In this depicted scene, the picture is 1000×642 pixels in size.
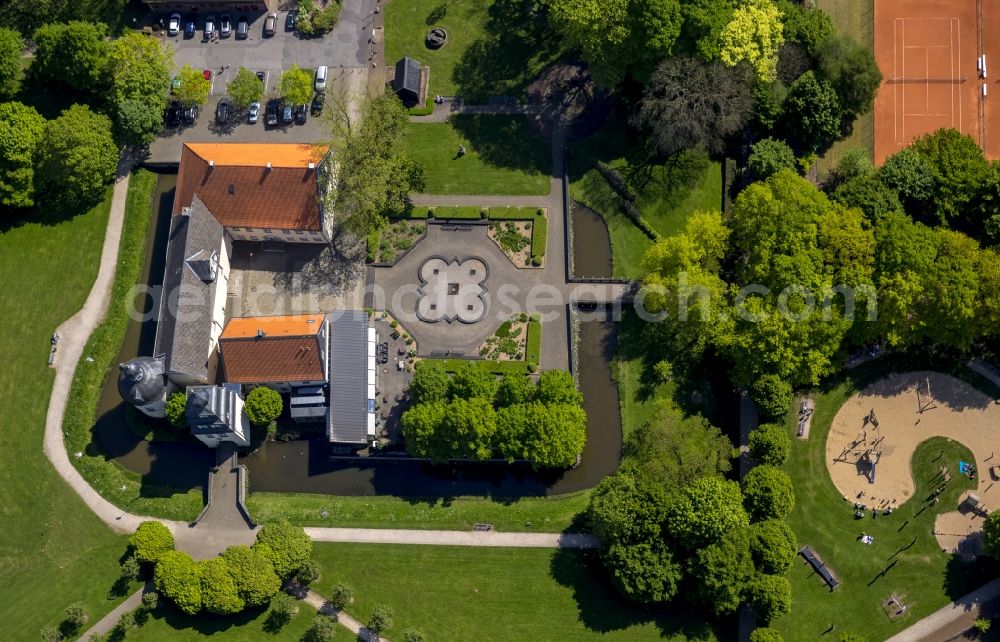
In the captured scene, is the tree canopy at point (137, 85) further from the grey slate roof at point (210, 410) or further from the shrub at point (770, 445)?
the shrub at point (770, 445)

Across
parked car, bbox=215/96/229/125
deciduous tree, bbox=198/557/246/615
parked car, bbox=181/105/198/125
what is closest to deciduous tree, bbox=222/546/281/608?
deciduous tree, bbox=198/557/246/615

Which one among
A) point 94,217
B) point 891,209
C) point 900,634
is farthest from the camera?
point 94,217

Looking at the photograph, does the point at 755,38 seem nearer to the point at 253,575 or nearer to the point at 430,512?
the point at 430,512

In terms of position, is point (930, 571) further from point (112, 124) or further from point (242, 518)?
point (112, 124)

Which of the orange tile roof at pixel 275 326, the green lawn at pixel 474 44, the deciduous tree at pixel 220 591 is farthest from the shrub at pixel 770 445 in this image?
the deciduous tree at pixel 220 591

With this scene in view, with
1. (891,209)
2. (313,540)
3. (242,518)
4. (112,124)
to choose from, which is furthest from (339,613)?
(891,209)

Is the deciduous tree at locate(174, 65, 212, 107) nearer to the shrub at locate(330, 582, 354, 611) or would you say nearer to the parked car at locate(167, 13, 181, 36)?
the parked car at locate(167, 13, 181, 36)

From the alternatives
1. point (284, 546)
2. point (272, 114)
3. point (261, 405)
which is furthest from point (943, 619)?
point (272, 114)
